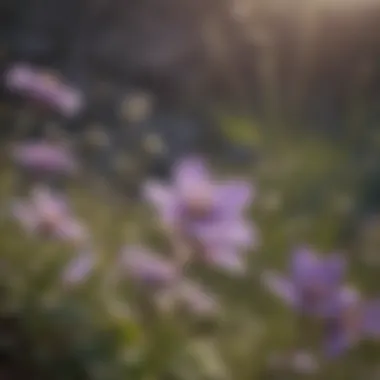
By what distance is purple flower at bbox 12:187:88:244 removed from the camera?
40.7 inches

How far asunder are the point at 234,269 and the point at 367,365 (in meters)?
0.19

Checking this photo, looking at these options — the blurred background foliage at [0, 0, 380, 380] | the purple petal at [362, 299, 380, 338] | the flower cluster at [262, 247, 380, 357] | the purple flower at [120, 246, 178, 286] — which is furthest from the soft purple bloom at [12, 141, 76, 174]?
the purple petal at [362, 299, 380, 338]

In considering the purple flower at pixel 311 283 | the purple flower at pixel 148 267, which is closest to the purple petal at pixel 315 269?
the purple flower at pixel 311 283

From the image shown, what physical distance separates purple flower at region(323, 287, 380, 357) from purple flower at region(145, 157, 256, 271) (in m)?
0.13

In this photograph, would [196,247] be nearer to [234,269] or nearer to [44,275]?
[234,269]

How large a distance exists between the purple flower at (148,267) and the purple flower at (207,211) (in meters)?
0.04

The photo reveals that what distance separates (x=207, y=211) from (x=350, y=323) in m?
0.22

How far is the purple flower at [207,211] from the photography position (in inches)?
40.5

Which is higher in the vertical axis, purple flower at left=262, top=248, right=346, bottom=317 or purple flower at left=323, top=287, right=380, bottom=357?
purple flower at left=262, top=248, right=346, bottom=317

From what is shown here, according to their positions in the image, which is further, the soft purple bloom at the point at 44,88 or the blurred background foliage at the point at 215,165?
the soft purple bloom at the point at 44,88

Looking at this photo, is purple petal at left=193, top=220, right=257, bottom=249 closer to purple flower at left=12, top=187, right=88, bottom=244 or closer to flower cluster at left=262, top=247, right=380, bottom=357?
flower cluster at left=262, top=247, right=380, bottom=357

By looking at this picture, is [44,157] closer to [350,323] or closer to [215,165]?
[215,165]

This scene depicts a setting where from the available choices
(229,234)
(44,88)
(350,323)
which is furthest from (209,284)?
(44,88)

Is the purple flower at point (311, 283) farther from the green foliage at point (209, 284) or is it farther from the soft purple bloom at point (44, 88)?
the soft purple bloom at point (44, 88)
